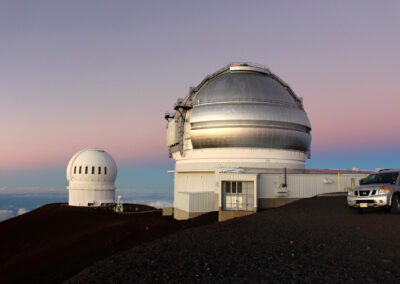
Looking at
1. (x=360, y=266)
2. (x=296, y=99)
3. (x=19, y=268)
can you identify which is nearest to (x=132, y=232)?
(x=19, y=268)

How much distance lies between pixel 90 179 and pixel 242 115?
20633mm

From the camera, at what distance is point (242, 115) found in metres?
29.0

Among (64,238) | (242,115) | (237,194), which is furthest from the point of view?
(242,115)

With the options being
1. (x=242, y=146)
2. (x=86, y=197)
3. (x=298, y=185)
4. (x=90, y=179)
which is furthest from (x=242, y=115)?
(x=86, y=197)

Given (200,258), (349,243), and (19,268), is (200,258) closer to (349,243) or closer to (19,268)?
(349,243)

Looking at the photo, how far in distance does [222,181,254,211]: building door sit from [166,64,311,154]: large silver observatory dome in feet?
19.1

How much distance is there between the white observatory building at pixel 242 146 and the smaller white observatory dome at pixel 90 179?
35.8ft

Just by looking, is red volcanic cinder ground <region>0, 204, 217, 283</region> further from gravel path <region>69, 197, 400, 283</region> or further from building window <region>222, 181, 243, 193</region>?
gravel path <region>69, 197, 400, 283</region>

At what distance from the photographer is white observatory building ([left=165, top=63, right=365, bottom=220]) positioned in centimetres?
2444

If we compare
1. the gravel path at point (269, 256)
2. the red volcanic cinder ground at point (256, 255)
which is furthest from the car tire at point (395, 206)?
the gravel path at point (269, 256)

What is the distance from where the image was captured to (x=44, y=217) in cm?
3388

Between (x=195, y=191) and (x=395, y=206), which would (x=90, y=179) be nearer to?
(x=195, y=191)

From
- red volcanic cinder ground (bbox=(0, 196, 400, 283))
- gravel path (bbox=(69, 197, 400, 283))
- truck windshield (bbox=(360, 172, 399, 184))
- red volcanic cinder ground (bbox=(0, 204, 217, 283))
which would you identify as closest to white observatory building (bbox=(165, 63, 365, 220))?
red volcanic cinder ground (bbox=(0, 204, 217, 283))

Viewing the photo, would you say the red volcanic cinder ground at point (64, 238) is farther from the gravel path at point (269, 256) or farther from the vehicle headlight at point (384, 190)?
the vehicle headlight at point (384, 190)
